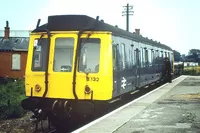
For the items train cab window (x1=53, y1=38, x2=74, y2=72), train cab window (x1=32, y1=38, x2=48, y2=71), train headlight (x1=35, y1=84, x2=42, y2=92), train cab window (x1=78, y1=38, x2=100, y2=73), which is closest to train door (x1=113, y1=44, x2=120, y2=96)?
train cab window (x1=78, y1=38, x2=100, y2=73)

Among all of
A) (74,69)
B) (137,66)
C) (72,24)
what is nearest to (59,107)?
(74,69)

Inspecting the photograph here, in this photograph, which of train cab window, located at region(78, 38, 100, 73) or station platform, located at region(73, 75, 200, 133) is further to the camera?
train cab window, located at region(78, 38, 100, 73)

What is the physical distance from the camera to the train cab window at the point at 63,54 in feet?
34.9

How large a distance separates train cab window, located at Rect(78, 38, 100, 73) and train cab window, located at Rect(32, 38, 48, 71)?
3.69ft

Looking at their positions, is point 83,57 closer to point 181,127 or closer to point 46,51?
point 46,51

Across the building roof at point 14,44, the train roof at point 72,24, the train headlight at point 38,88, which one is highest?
the building roof at point 14,44

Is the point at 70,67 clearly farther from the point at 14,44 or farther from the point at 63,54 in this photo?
the point at 14,44

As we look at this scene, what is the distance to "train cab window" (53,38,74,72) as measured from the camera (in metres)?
10.6

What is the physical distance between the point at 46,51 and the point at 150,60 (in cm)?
912

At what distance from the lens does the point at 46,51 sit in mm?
10898

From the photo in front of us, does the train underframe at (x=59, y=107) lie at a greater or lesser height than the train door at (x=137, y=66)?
lesser

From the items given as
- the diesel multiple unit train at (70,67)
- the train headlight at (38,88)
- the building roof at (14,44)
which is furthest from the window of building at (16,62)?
the train headlight at (38,88)

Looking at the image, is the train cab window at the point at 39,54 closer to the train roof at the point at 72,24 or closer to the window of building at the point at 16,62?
the train roof at the point at 72,24

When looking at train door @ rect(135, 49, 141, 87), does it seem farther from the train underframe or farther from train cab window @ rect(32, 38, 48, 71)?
train cab window @ rect(32, 38, 48, 71)
